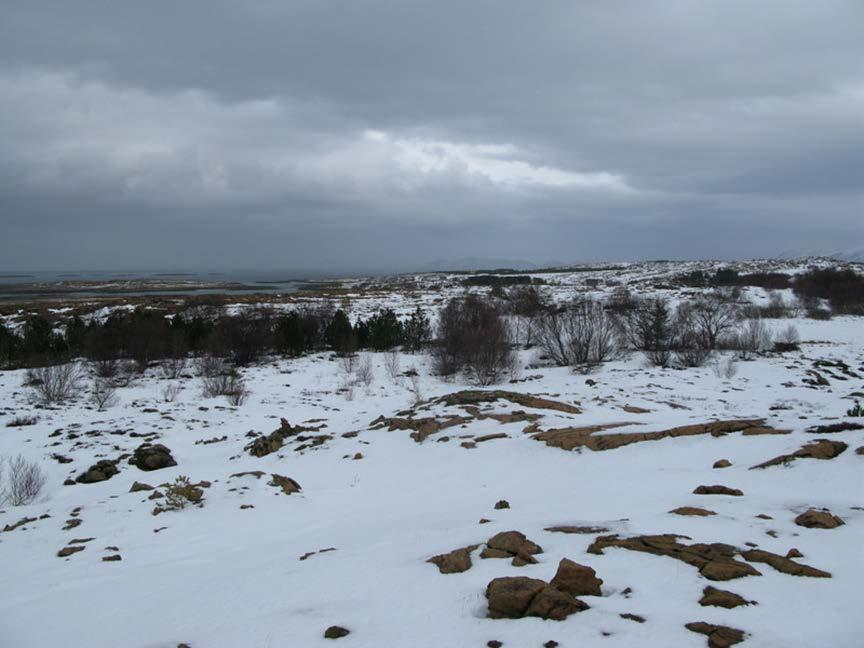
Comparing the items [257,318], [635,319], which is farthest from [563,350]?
[257,318]

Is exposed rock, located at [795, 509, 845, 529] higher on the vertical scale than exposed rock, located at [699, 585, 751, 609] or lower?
lower

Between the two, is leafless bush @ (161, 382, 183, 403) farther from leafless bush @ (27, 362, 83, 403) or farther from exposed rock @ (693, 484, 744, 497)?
exposed rock @ (693, 484, 744, 497)

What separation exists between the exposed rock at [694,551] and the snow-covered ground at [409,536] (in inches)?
4.1

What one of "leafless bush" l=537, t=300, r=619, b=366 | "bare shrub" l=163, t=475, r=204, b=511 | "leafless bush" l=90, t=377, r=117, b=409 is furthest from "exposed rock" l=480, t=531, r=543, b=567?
"leafless bush" l=537, t=300, r=619, b=366

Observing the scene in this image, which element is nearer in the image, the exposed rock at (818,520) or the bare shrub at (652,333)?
the exposed rock at (818,520)

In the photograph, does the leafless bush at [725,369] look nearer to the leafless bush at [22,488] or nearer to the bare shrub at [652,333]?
the bare shrub at [652,333]

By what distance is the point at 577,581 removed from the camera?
4.50 meters

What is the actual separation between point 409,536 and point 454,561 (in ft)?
5.84

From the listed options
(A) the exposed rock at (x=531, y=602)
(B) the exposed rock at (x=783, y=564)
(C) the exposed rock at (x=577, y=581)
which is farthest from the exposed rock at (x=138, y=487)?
(B) the exposed rock at (x=783, y=564)

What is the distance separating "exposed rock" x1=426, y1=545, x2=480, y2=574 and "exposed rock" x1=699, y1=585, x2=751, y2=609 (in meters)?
2.28

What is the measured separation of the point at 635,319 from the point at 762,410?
20.9 meters

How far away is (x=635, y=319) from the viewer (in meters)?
39.9

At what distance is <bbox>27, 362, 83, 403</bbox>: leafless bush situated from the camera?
23.8 metres

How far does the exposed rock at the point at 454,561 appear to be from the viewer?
5.37 metres
